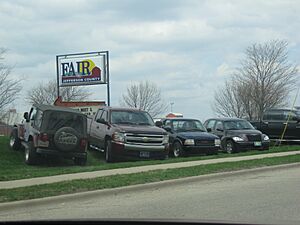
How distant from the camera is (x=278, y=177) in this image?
12.9 meters

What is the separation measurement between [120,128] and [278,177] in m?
5.87

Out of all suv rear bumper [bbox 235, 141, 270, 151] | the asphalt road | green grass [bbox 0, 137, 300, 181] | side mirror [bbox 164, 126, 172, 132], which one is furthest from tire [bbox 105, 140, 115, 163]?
suv rear bumper [bbox 235, 141, 270, 151]

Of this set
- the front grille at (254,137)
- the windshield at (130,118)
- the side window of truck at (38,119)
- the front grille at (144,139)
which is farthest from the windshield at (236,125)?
the side window of truck at (38,119)

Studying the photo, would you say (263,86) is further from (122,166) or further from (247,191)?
(247,191)

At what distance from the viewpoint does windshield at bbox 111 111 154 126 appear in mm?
17625

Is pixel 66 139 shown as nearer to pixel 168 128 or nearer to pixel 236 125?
pixel 168 128

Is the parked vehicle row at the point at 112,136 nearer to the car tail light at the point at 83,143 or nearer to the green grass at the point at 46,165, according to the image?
the car tail light at the point at 83,143

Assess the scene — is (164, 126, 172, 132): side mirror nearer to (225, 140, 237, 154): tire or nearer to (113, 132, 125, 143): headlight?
(225, 140, 237, 154): tire

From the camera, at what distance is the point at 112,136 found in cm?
1655

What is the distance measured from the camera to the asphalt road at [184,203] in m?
7.90

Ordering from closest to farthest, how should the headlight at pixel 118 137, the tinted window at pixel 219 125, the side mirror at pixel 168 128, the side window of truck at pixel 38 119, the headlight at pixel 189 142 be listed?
the side window of truck at pixel 38 119 < the headlight at pixel 118 137 < the headlight at pixel 189 142 < the side mirror at pixel 168 128 < the tinted window at pixel 219 125

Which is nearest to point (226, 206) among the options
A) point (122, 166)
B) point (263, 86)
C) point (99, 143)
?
point (122, 166)

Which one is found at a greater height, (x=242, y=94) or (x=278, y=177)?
(x=242, y=94)

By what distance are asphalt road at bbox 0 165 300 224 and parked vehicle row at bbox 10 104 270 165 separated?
185 inches
